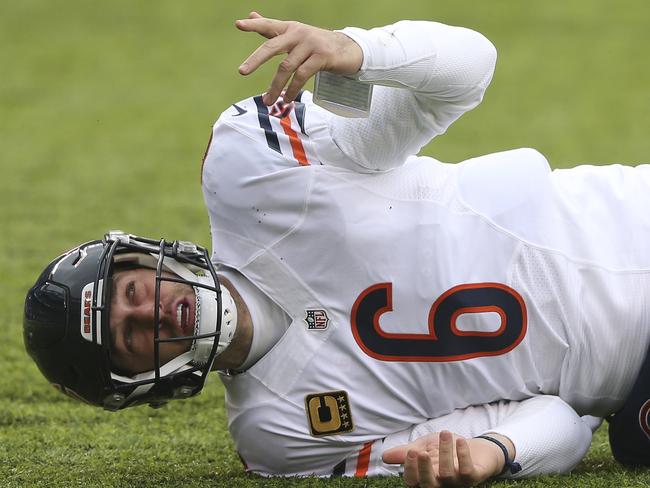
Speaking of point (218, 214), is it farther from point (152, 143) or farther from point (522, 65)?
point (522, 65)

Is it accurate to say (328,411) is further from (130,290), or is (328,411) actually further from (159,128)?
(159,128)

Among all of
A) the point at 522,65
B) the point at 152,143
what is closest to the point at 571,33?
the point at 522,65

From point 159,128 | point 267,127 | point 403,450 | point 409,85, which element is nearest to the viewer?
point 403,450

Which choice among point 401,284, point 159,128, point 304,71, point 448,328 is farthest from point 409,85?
point 159,128

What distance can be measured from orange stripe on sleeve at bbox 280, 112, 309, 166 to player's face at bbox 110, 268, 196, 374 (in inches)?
15.6

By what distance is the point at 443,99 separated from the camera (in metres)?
2.52

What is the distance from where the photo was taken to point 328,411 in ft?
8.43

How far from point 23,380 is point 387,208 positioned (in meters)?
1.67

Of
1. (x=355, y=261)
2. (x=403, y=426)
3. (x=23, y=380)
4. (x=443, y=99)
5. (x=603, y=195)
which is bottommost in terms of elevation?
(x=23, y=380)

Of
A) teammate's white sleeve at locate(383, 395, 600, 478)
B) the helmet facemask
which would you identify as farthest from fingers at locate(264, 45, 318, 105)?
teammate's white sleeve at locate(383, 395, 600, 478)

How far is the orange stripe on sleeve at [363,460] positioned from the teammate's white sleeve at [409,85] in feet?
2.15

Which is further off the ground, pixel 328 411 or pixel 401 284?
pixel 401 284

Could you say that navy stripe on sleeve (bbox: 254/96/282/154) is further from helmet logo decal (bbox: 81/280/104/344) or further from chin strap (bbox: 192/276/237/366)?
helmet logo decal (bbox: 81/280/104/344)

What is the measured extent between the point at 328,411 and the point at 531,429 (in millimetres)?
463
